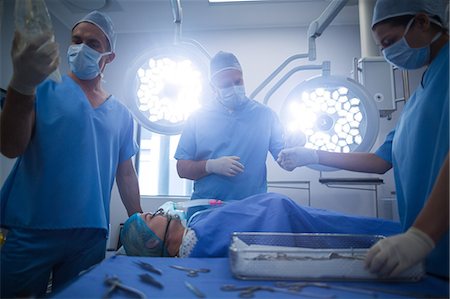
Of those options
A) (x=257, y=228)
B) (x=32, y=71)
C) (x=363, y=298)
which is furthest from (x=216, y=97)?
(x=363, y=298)

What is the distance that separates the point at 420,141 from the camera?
0.82 metres

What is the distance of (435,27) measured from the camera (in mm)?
921

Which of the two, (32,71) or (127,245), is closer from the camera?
(32,71)

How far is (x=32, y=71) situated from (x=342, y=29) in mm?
2818

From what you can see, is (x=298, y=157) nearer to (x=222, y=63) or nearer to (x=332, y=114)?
(x=332, y=114)

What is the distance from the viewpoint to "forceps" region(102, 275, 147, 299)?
597 mm

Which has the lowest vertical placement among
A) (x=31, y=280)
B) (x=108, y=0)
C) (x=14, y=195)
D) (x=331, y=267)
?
(x=31, y=280)

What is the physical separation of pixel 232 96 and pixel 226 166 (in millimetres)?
368

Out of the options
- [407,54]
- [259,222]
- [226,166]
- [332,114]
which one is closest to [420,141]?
[407,54]

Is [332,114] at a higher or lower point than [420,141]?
higher

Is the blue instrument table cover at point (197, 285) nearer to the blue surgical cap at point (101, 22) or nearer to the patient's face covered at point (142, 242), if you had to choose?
the patient's face covered at point (142, 242)

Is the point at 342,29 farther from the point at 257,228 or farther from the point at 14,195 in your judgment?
the point at 14,195

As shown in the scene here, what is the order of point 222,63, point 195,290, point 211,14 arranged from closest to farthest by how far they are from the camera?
point 195,290 → point 222,63 → point 211,14

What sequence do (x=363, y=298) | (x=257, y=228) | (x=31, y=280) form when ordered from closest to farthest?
(x=363, y=298) < (x=31, y=280) < (x=257, y=228)
